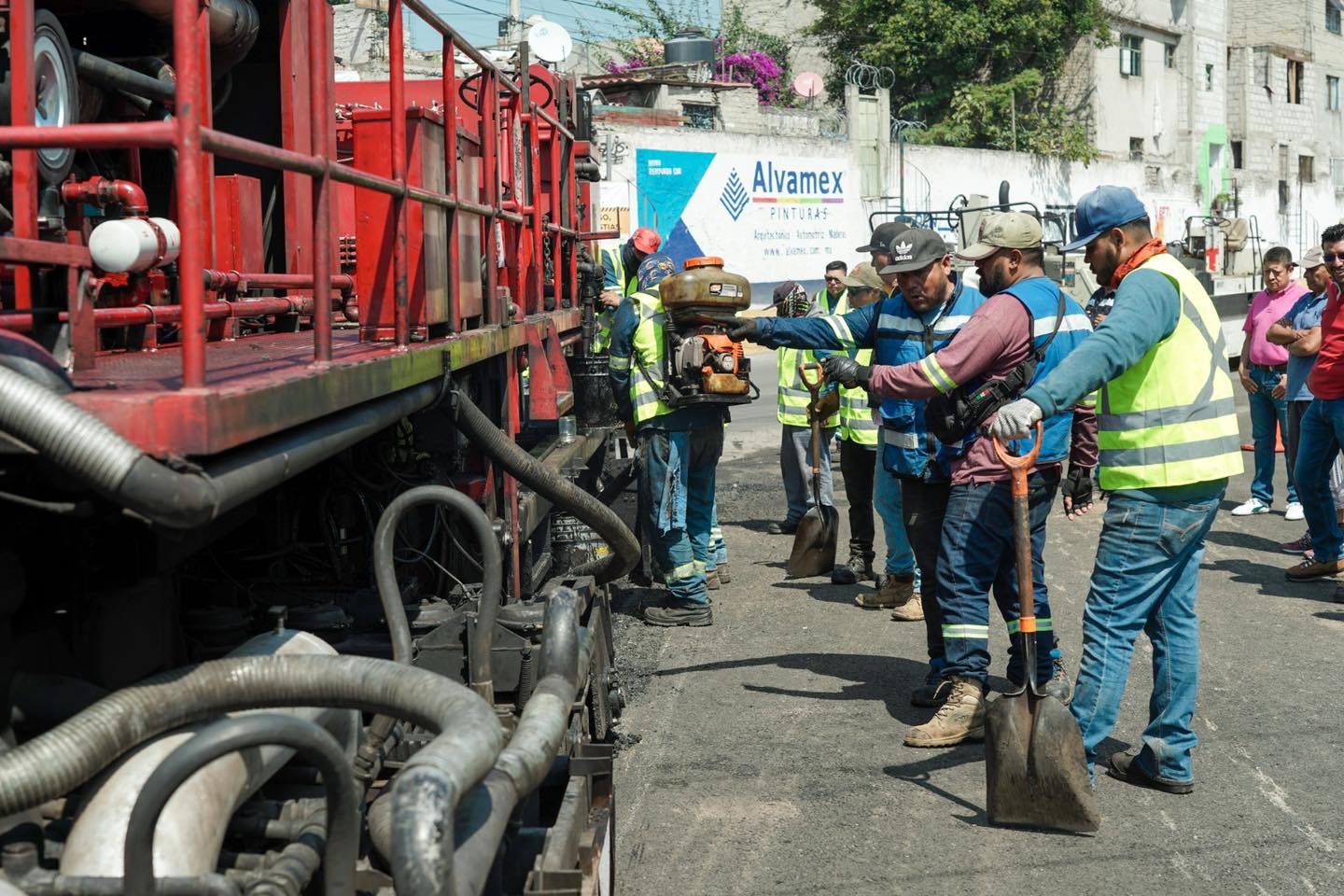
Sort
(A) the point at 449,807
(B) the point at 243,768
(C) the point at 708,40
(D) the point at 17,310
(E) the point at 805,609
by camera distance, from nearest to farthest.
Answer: (A) the point at 449,807, (B) the point at 243,768, (D) the point at 17,310, (E) the point at 805,609, (C) the point at 708,40

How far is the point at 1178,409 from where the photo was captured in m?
5.00

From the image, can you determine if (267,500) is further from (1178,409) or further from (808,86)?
(808,86)

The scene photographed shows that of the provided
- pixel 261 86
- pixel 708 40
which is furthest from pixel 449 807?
pixel 708 40

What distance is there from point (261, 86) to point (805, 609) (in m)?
4.03

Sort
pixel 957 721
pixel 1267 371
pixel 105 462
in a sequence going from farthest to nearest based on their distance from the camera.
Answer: pixel 1267 371 < pixel 957 721 < pixel 105 462

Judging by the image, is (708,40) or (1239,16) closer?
(708,40)

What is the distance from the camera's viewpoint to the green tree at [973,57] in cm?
3584

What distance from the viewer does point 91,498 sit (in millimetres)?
2469

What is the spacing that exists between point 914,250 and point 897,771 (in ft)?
7.12

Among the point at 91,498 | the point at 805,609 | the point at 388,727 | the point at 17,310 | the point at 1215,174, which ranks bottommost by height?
the point at 805,609

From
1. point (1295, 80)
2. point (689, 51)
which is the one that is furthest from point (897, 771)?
point (1295, 80)

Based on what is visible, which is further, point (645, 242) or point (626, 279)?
point (626, 279)

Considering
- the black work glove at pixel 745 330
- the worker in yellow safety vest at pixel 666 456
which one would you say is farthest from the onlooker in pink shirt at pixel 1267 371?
the black work glove at pixel 745 330

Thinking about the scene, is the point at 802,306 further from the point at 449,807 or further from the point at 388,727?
the point at 449,807
